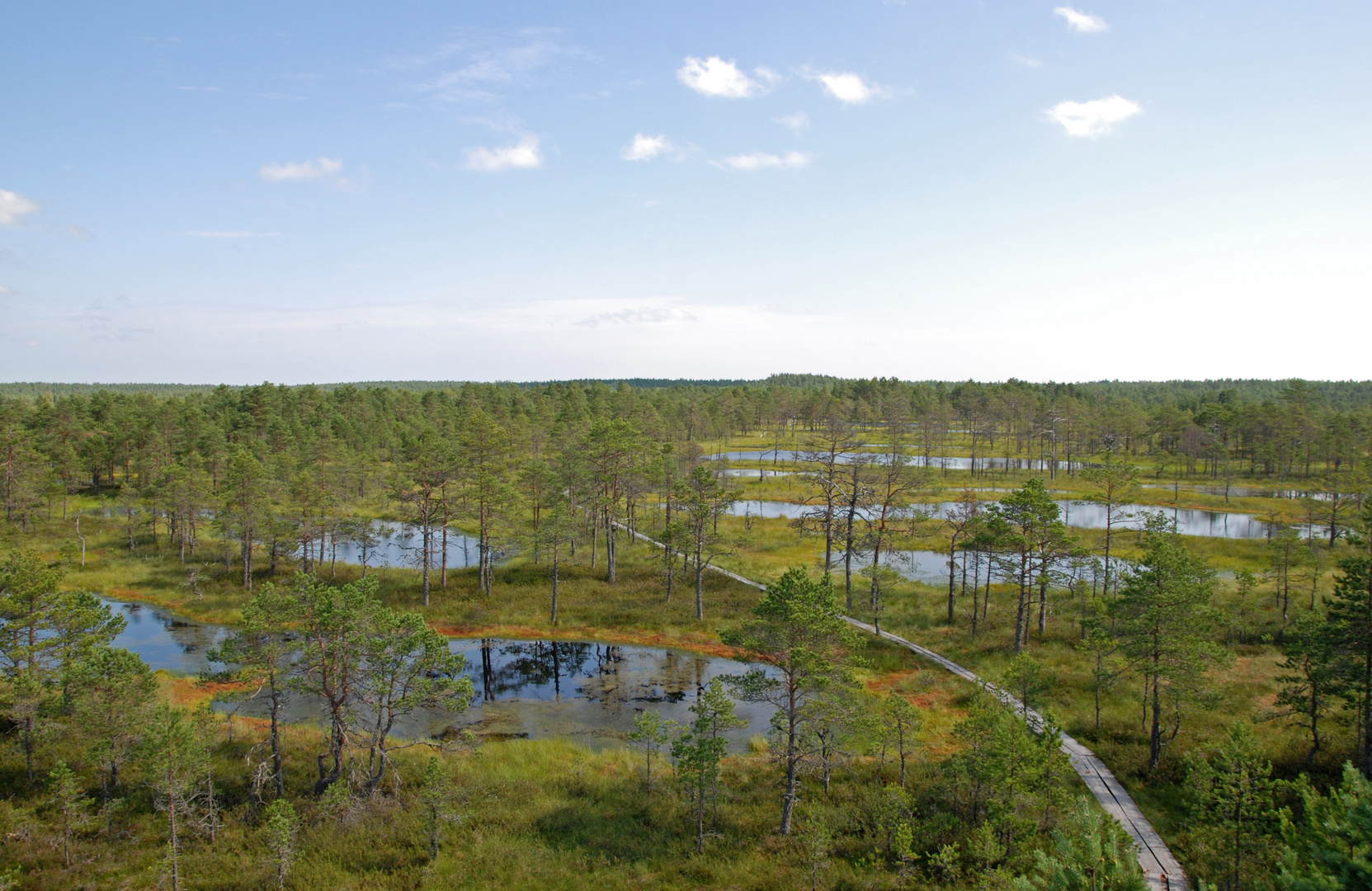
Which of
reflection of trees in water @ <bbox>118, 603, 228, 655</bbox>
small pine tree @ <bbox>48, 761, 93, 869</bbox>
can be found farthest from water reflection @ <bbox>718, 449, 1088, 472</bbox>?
small pine tree @ <bbox>48, 761, 93, 869</bbox>

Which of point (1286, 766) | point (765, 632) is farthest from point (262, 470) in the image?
point (1286, 766)

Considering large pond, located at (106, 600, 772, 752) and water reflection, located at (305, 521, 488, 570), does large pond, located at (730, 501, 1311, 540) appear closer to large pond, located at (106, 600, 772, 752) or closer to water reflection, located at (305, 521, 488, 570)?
water reflection, located at (305, 521, 488, 570)

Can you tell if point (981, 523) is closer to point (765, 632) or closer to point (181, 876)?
point (765, 632)

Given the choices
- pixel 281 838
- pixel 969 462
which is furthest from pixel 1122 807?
pixel 969 462

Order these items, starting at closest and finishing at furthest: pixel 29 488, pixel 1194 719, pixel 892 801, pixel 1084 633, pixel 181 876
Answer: pixel 181 876 < pixel 892 801 < pixel 1194 719 < pixel 1084 633 < pixel 29 488

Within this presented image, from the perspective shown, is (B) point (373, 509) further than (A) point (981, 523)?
Yes

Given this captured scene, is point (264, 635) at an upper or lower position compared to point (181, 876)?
upper

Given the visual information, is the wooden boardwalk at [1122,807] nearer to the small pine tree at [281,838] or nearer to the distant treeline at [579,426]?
the small pine tree at [281,838]
